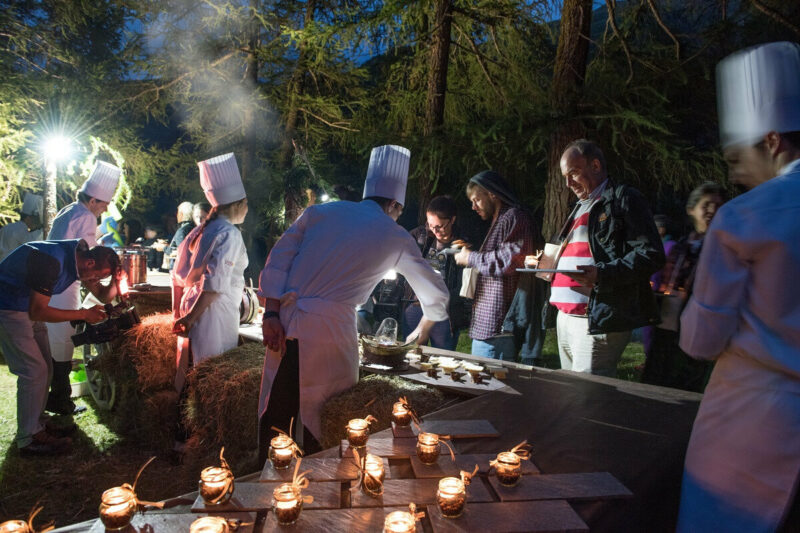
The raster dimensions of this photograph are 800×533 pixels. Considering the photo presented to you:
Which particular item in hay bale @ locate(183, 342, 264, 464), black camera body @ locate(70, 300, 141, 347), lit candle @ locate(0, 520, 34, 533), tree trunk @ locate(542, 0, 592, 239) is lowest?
hay bale @ locate(183, 342, 264, 464)

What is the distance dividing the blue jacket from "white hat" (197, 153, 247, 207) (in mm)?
1116

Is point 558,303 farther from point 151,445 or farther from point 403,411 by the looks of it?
point 151,445

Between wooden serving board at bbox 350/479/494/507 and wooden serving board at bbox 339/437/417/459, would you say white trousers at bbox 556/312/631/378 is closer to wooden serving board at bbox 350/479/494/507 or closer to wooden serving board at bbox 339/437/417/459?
wooden serving board at bbox 339/437/417/459

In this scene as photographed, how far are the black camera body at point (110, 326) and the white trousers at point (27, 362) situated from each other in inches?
23.0

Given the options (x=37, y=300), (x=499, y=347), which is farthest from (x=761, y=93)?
(x=37, y=300)

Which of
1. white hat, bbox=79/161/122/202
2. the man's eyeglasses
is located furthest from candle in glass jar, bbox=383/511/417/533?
white hat, bbox=79/161/122/202

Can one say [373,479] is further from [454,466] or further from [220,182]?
[220,182]

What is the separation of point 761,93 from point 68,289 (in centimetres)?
574

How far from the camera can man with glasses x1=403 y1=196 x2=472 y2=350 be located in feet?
15.9

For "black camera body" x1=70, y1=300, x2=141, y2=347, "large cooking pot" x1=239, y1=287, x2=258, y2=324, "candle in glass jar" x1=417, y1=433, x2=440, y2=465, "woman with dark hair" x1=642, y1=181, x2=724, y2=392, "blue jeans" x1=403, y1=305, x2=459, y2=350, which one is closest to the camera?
"candle in glass jar" x1=417, y1=433, x2=440, y2=465

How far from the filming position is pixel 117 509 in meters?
1.15

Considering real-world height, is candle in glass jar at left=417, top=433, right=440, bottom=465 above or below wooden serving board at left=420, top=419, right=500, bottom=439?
above

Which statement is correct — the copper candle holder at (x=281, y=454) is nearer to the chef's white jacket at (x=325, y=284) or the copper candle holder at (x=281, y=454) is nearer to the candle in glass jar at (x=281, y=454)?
the candle in glass jar at (x=281, y=454)

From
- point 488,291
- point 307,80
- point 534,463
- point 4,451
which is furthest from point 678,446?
point 307,80
